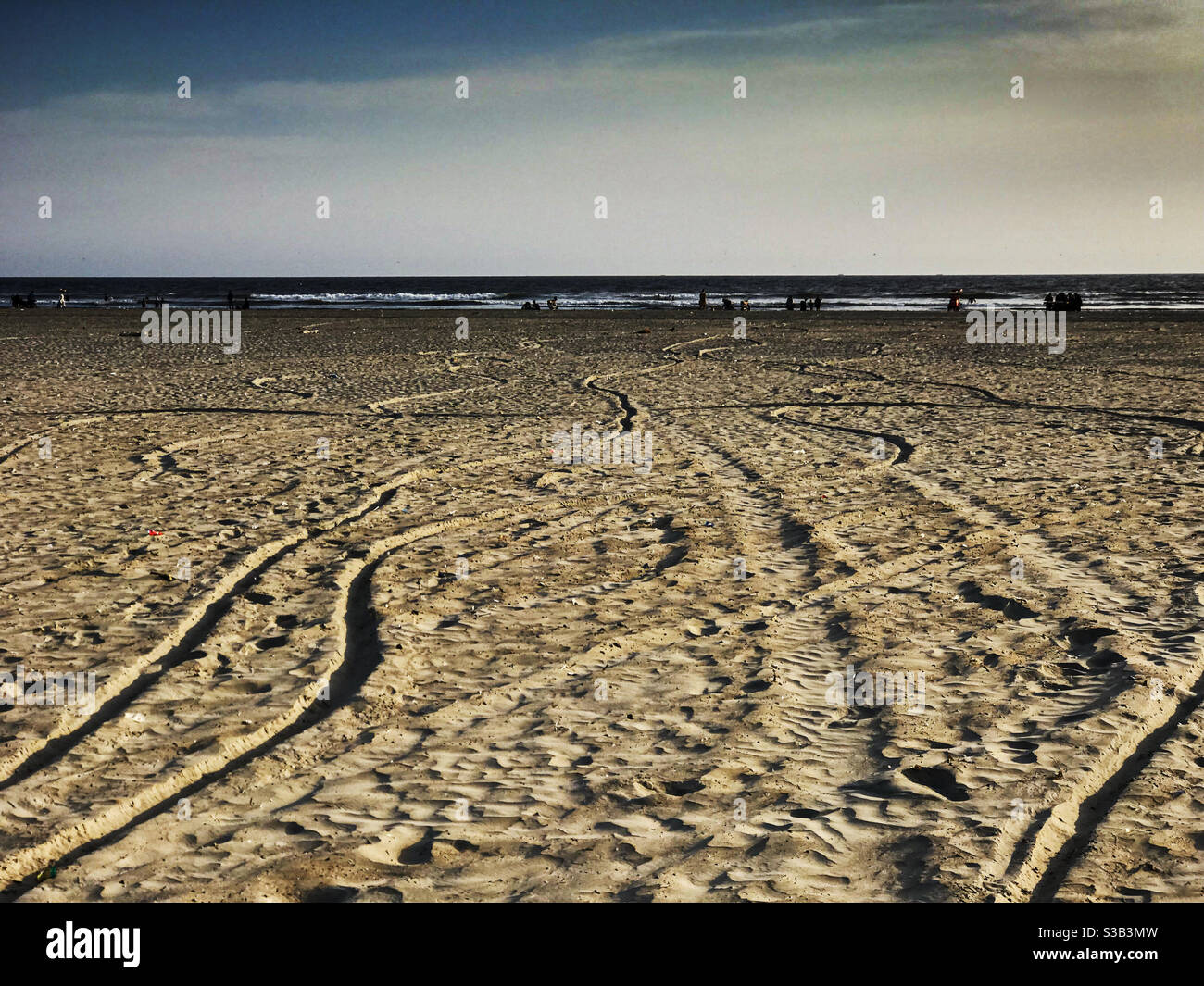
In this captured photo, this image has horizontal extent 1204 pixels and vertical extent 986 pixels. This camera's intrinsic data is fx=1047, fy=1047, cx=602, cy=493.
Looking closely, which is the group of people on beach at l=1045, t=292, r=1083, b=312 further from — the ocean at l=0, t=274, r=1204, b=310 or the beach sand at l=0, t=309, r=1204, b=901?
the beach sand at l=0, t=309, r=1204, b=901

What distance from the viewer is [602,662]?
A: 19.0ft

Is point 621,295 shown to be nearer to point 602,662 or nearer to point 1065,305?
point 1065,305

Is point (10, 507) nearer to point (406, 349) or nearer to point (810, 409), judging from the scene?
point (810, 409)

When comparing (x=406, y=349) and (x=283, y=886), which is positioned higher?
(x=406, y=349)

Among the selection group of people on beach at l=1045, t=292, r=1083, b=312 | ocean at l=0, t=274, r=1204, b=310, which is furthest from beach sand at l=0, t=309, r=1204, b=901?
ocean at l=0, t=274, r=1204, b=310

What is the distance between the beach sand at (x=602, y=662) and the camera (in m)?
3.87

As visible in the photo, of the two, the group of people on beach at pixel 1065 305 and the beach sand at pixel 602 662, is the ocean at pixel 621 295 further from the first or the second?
the beach sand at pixel 602 662

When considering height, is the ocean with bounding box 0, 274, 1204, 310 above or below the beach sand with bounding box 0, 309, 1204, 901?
above

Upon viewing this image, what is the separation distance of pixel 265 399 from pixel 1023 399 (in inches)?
470

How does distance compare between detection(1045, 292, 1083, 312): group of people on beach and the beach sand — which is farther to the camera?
detection(1045, 292, 1083, 312): group of people on beach

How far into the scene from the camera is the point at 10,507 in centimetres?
930

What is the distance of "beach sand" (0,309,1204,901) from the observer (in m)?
3.87
